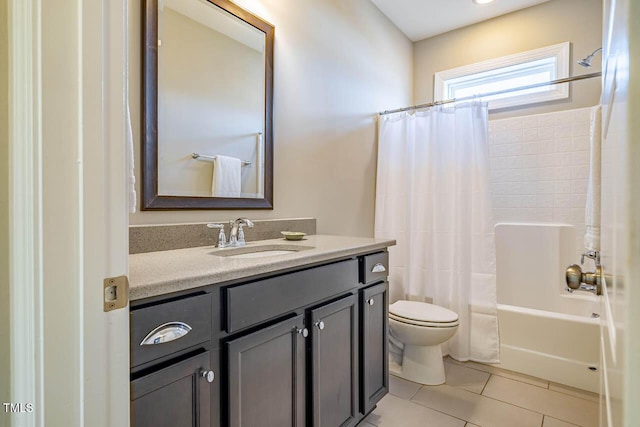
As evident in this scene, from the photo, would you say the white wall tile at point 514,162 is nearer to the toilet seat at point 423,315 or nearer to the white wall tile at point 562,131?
the white wall tile at point 562,131

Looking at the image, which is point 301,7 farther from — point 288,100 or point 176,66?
point 176,66

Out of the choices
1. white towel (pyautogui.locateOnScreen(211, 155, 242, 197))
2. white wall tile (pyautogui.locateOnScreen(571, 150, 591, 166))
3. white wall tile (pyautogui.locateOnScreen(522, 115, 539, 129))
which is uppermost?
white wall tile (pyautogui.locateOnScreen(522, 115, 539, 129))

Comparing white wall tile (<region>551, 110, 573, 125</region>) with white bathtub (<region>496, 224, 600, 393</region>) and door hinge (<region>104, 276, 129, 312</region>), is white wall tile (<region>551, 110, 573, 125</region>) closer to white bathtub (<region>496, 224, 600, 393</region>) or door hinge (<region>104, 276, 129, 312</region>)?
white bathtub (<region>496, 224, 600, 393</region>)

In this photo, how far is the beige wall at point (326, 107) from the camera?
188cm

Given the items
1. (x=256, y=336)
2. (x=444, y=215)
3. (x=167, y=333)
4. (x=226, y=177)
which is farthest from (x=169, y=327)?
(x=444, y=215)

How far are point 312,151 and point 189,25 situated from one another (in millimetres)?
952

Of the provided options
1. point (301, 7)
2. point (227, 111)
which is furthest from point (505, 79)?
point (227, 111)

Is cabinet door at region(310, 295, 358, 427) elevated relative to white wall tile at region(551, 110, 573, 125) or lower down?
lower down

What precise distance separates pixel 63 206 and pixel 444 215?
7.45 feet

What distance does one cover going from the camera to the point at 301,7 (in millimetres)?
2020

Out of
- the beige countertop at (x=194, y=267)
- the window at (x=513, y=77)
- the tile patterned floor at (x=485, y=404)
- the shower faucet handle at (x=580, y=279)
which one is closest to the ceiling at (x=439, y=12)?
the window at (x=513, y=77)

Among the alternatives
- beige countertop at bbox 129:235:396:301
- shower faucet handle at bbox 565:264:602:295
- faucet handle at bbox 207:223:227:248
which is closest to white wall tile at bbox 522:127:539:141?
beige countertop at bbox 129:235:396:301

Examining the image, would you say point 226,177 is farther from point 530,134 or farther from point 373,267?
point 530,134

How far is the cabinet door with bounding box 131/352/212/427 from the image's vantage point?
0.75 metres
